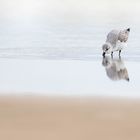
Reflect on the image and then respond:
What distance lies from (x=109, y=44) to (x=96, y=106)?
935 millimetres

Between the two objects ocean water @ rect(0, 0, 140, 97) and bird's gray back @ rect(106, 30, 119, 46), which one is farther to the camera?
bird's gray back @ rect(106, 30, 119, 46)

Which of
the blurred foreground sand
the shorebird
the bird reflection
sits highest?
the shorebird

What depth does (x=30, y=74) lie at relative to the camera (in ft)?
12.8

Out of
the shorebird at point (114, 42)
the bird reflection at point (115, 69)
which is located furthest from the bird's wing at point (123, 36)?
the bird reflection at point (115, 69)

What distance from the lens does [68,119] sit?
3.04 meters

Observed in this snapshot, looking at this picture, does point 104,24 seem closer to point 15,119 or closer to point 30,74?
point 30,74

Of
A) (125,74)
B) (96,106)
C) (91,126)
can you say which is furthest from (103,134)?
(125,74)

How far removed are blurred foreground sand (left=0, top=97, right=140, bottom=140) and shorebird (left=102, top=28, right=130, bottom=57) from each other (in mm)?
777

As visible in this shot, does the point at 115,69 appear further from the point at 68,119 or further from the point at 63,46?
the point at 68,119

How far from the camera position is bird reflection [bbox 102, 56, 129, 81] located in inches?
147

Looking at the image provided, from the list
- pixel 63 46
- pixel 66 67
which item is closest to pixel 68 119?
pixel 66 67

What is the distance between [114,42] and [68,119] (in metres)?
1.20

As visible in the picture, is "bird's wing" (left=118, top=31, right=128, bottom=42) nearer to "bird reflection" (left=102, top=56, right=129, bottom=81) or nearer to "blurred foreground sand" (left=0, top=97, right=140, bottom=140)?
"bird reflection" (left=102, top=56, right=129, bottom=81)

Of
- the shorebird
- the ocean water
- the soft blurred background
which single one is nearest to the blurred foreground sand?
the soft blurred background
